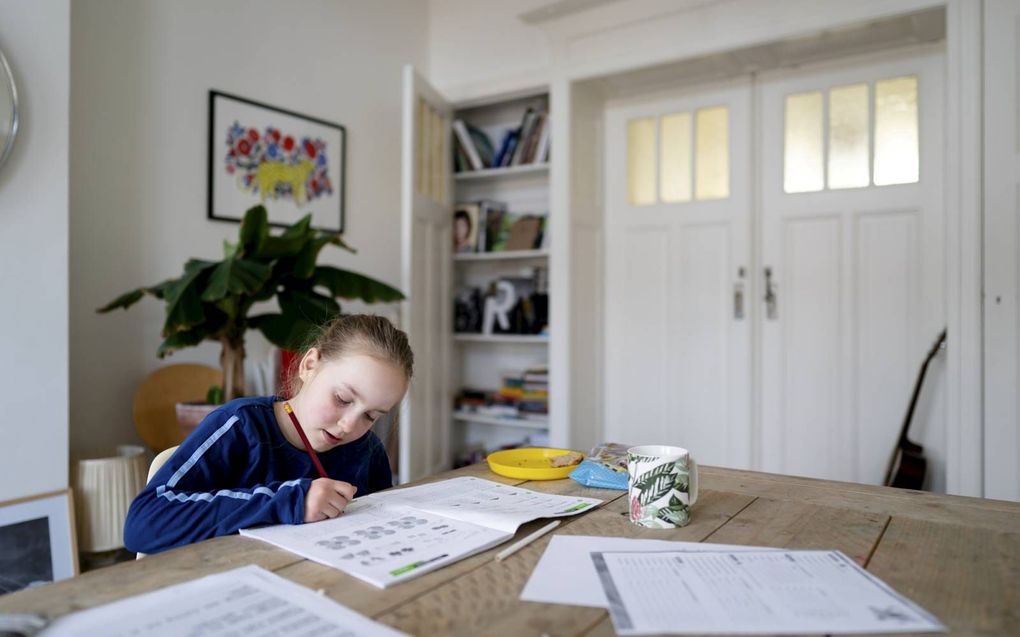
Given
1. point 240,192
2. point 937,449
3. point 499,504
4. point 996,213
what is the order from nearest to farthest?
point 499,504, point 996,213, point 937,449, point 240,192

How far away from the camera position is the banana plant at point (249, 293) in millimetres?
2086

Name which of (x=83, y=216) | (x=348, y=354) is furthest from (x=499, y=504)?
(x=83, y=216)

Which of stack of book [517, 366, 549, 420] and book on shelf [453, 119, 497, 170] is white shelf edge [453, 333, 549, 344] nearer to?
stack of book [517, 366, 549, 420]

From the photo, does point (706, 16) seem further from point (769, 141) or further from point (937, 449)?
point (937, 449)

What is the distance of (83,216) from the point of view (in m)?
2.43

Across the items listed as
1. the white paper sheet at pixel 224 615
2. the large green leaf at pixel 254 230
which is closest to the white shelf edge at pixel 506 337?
the large green leaf at pixel 254 230

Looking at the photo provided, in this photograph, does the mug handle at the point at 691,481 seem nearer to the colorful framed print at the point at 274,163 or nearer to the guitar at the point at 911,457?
the guitar at the point at 911,457

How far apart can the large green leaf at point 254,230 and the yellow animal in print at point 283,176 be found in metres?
0.84

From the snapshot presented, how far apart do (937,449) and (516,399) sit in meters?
1.92

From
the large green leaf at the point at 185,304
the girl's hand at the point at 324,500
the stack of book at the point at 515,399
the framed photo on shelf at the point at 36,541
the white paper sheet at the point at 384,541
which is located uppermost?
the large green leaf at the point at 185,304

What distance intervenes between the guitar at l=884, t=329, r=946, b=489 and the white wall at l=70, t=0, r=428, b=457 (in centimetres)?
264

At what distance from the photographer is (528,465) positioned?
4.70 ft

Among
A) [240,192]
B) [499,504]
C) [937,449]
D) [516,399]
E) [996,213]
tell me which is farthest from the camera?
[516,399]

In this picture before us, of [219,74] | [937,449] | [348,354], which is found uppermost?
[219,74]
